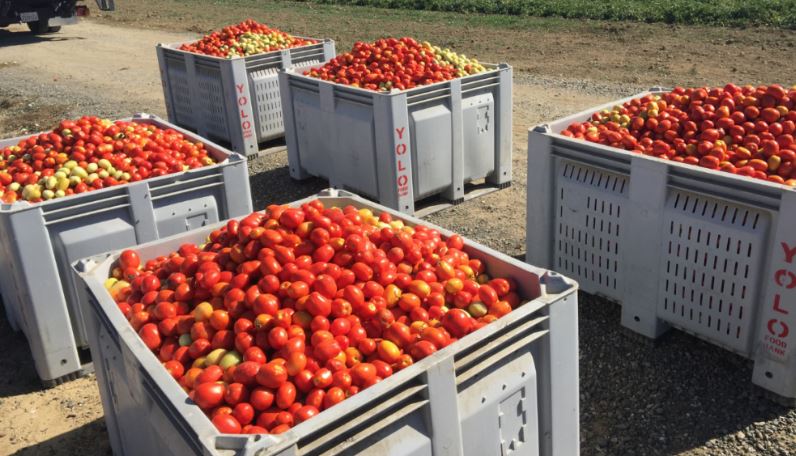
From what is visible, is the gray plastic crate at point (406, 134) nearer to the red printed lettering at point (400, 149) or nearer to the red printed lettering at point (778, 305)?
the red printed lettering at point (400, 149)

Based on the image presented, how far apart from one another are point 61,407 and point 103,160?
6.51 ft

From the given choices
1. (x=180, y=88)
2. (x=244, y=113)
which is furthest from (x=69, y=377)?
(x=180, y=88)

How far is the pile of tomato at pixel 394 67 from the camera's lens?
303 inches

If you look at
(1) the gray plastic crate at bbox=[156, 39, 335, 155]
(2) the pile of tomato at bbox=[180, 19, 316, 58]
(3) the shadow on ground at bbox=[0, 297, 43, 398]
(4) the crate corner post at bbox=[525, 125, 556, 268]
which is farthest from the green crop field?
(3) the shadow on ground at bbox=[0, 297, 43, 398]

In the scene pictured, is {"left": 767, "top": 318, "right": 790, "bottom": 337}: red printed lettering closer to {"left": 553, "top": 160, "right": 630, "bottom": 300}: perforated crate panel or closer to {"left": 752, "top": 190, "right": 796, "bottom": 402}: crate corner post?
{"left": 752, "top": 190, "right": 796, "bottom": 402}: crate corner post

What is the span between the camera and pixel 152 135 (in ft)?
21.3

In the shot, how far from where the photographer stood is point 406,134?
719 centimetres

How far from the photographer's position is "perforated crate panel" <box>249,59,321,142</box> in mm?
9688

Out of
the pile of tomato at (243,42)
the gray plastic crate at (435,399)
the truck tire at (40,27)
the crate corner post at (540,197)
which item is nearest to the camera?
the gray plastic crate at (435,399)

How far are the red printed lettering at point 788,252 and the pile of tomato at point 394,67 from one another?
427 centimetres

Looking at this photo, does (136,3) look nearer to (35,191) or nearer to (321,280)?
(35,191)

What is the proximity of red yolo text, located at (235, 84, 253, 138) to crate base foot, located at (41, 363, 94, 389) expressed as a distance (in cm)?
484

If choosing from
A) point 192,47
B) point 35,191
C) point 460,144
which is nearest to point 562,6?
point 192,47

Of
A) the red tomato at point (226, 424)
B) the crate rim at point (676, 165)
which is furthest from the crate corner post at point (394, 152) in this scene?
the red tomato at point (226, 424)
